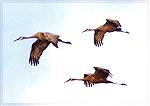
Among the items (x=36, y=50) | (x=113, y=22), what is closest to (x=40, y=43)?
(x=36, y=50)

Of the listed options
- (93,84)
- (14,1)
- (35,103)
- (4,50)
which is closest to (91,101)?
(93,84)

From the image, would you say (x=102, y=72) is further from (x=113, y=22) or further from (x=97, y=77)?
(x=113, y=22)

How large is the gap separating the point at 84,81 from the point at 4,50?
29.9 inches

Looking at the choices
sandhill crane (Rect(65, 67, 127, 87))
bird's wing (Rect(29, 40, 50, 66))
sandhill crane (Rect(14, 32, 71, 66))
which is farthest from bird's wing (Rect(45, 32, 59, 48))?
sandhill crane (Rect(65, 67, 127, 87))

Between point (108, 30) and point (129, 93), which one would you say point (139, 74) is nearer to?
point (129, 93)

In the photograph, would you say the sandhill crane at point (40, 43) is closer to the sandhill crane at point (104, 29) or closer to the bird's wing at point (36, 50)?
the bird's wing at point (36, 50)

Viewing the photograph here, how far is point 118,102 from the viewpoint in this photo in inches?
135

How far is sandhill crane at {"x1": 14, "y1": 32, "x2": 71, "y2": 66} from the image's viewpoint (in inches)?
132

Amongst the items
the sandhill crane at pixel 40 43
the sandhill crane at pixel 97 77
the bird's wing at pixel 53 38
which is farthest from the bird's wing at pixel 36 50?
the sandhill crane at pixel 97 77

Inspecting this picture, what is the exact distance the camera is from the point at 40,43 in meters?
3.48

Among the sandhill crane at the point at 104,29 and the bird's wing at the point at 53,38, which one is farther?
the sandhill crane at the point at 104,29

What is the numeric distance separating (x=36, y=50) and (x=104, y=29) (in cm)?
64

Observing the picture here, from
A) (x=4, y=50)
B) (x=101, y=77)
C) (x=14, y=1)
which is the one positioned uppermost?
(x=14, y=1)

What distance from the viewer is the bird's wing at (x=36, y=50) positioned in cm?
349
